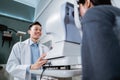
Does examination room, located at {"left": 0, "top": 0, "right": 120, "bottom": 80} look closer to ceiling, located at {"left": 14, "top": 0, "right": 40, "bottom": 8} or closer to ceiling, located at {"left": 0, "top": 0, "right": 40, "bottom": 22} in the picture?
ceiling, located at {"left": 0, "top": 0, "right": 40, "bottom": 22}

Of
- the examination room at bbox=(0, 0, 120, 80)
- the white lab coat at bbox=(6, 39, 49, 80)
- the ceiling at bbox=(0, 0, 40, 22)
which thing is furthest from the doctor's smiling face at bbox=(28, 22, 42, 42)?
the ceiling at bbox=(0, 0, 40, 22)

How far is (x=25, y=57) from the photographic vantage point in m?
1.79

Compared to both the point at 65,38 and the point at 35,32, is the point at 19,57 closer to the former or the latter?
the point at 35,32

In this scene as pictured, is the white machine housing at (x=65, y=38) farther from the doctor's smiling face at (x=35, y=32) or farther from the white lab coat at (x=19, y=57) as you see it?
the doctor's smiling face at (x=35, y=32)

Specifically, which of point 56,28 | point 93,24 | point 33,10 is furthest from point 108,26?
point 33,10

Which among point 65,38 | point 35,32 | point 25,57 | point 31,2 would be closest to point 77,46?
point 65,38

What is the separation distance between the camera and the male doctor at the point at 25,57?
143cm

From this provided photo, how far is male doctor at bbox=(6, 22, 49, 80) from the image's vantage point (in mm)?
1431

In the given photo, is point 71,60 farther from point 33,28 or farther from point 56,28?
point 33,28

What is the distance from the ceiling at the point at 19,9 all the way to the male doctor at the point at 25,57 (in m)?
1.70

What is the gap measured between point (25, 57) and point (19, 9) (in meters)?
2.18

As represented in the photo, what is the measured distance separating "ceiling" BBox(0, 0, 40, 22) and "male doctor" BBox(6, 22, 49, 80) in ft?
5.56

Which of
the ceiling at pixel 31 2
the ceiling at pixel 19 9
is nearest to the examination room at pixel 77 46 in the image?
the ceiling at pixel 19 9

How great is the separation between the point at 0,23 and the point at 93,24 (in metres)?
3.12
